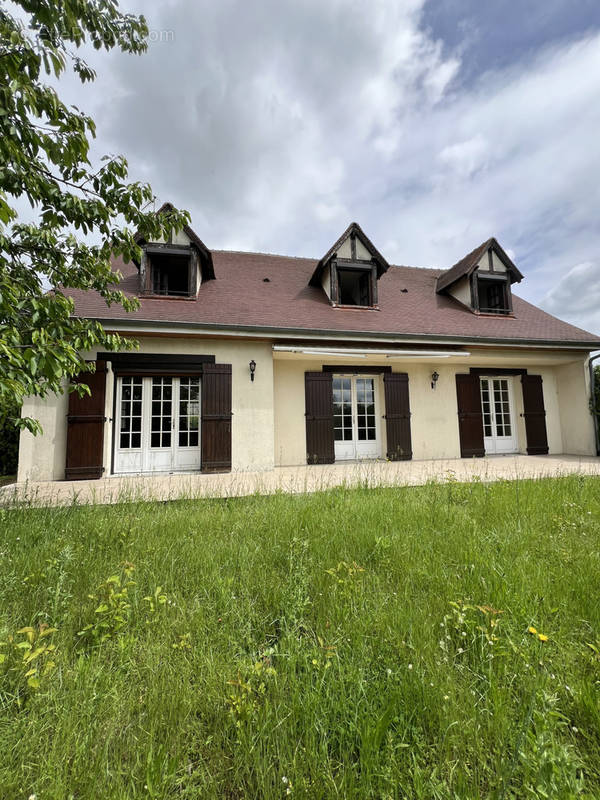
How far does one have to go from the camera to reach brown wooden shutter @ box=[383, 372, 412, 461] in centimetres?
831

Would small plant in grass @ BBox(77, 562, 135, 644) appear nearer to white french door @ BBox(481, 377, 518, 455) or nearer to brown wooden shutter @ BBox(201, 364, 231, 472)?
brown wooden shutter @ BBox(201, 364, 231, 472)

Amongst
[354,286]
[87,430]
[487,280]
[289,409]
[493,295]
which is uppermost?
[487,280]

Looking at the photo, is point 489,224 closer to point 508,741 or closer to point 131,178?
point 131,178

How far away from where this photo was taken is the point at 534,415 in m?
9.40

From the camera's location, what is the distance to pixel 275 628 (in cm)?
182

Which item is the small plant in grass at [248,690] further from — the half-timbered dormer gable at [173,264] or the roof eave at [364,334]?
the half-timbered dormer gable at [173,264]

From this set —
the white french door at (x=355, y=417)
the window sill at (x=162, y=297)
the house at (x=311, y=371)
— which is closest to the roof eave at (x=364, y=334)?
the house at (x=311, y=371)

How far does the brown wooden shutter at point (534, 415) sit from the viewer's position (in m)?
9.32

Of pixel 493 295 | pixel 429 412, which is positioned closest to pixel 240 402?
pixel 429 412

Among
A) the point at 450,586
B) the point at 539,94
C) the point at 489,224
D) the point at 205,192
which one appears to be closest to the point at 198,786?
the point at 450,586

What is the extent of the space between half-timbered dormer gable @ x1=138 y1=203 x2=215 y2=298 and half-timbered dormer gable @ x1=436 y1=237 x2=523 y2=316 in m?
7.99

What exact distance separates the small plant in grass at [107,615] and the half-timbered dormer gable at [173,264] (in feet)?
24.1

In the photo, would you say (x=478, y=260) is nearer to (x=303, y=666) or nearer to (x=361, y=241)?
→ (x=361, y=241)

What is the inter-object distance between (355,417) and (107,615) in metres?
7.25
